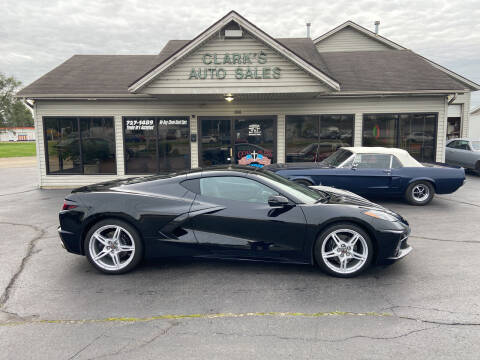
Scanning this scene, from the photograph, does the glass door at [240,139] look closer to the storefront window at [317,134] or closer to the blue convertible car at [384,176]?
the storefront window at [317,134]

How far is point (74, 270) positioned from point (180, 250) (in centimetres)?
151

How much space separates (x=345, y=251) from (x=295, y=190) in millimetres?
1021

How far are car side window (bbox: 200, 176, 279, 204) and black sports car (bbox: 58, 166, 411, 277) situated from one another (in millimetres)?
13

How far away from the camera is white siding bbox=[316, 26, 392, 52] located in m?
20.2

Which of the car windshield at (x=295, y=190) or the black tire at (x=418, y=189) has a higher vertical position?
the car windshield at (x=295, y=190)

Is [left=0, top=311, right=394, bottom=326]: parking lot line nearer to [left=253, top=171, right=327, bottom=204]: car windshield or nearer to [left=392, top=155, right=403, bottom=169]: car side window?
[left=253, top=171, right=327, bottom=204]: car windshield

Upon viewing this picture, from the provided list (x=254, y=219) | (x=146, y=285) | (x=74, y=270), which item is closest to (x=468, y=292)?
(x=254, y=219)

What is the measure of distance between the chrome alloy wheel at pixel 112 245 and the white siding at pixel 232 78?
6760mm

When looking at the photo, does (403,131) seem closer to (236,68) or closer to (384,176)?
(384,176)

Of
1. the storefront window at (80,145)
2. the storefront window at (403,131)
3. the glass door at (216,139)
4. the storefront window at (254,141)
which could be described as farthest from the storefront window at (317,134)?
the storefront window at (80,145)

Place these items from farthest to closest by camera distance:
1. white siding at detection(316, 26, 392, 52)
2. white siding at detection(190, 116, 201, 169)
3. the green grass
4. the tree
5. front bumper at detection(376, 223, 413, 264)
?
the tree < the green grass < white siding at detection(316, 26, 392, 52) < white siding at detection(190, 116, 201, 169) < front bumper at detection(376, 223, 413, 264)

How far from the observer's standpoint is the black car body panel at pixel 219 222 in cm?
434

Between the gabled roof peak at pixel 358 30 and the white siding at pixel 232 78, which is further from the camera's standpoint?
the gabled roof peak at pixel 358 30

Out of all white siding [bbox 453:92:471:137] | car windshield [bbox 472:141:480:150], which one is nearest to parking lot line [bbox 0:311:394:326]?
car windshield [bbox 472:141:480:150]
